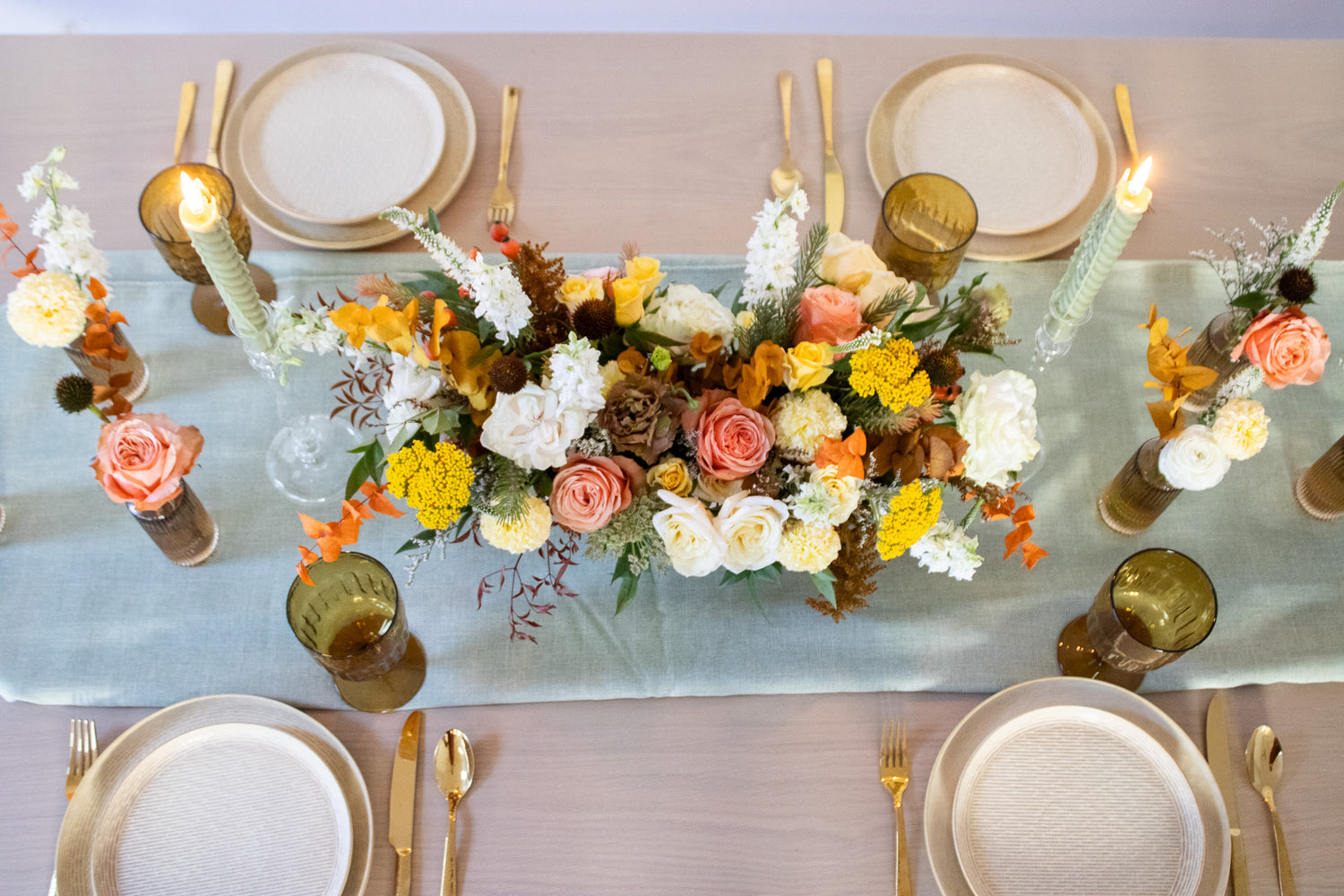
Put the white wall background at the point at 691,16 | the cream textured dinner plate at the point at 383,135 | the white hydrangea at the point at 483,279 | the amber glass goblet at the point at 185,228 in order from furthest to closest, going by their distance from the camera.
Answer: the white wall background at the point at 691,16, the cream textured dinner plate at the point at 383,135, the amber glass goblet at the point at 185,228, the white hydrangea at the point at 483,279

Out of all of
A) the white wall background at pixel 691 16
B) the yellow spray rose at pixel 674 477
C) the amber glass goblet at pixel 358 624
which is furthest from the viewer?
the white wall background at pixel 691 16

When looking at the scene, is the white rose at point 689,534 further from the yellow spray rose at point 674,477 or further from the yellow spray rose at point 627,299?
the yellow spray rose at point 627,299

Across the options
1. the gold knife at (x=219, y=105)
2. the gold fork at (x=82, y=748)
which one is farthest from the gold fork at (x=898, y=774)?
the gold knife at (x=219, y=105)

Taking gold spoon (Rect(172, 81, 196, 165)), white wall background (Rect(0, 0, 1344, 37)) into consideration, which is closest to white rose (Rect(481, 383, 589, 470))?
gold spoon (Rect(172, 81, 196, 165))

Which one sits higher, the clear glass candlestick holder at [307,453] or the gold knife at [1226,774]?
the clear glass candlestick holder at [307,453]

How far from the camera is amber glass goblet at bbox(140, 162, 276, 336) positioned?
3.60 ft

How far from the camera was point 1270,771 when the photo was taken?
98 cm

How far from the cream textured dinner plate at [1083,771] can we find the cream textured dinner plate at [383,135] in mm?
1037

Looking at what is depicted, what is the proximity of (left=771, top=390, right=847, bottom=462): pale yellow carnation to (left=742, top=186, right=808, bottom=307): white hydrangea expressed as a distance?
112mm

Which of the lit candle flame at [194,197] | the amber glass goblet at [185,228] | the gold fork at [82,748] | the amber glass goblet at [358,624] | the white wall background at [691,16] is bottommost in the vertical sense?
the gold fork at [82,748]

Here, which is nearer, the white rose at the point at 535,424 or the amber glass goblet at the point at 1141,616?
the white rose at the point at 535,424

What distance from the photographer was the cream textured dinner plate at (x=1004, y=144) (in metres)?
1.29

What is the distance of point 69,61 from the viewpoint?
4.64 feet

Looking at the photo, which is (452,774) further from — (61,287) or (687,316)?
(61,287)
